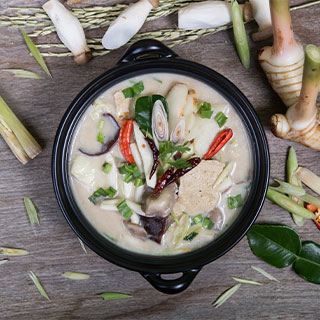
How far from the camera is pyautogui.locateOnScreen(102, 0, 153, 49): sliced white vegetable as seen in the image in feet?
6.99

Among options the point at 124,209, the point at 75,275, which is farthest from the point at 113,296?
the point at 124,209

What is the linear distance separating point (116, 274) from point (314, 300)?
993mm

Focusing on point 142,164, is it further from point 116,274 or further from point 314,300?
point 314,300

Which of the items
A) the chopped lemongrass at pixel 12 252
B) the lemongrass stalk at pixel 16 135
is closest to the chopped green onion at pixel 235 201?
the lemongrass stalk at pixel 16 135

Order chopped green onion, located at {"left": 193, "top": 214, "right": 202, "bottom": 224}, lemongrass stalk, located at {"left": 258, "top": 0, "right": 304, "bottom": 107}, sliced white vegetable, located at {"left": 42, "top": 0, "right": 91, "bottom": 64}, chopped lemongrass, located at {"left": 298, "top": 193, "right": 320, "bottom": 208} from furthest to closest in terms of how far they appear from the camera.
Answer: chopped lemongrass, located at {"left": 298, "top": 193, "right": 320, "bottom": 208} → sliced white vegetable, located at {"left": 42, "top": 0, "right": 91, "bottom": 64} → lemongrass stalk, located at {"left": 258, "top": 0, "right": 304, "bottom": 107} → chopped green onion, located at {"left": 193, "top": 214, "right": 202, "bottom": 224}

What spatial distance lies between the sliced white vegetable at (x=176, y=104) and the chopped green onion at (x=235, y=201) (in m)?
0.39

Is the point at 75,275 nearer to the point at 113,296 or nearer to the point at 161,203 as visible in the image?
the point at 113,296

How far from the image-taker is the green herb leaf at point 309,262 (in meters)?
2.25

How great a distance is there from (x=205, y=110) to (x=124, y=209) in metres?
0.52

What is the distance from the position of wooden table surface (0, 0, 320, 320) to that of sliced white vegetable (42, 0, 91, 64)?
0.07 meters

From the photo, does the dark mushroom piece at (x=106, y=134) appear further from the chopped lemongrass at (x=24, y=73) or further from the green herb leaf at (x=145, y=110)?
the chopped lemongrass at (x=24, y=73)

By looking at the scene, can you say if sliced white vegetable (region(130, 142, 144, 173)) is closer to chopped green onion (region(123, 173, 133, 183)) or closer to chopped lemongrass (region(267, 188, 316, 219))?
chopped green onion (region(123, 173, 133, 183))

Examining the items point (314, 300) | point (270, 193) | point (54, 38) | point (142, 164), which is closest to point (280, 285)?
point (314, 300)

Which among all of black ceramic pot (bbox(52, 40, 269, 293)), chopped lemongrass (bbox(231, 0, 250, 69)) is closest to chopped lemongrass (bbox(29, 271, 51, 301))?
black ceramic pot (bbox(52, 40, 269, 293))
